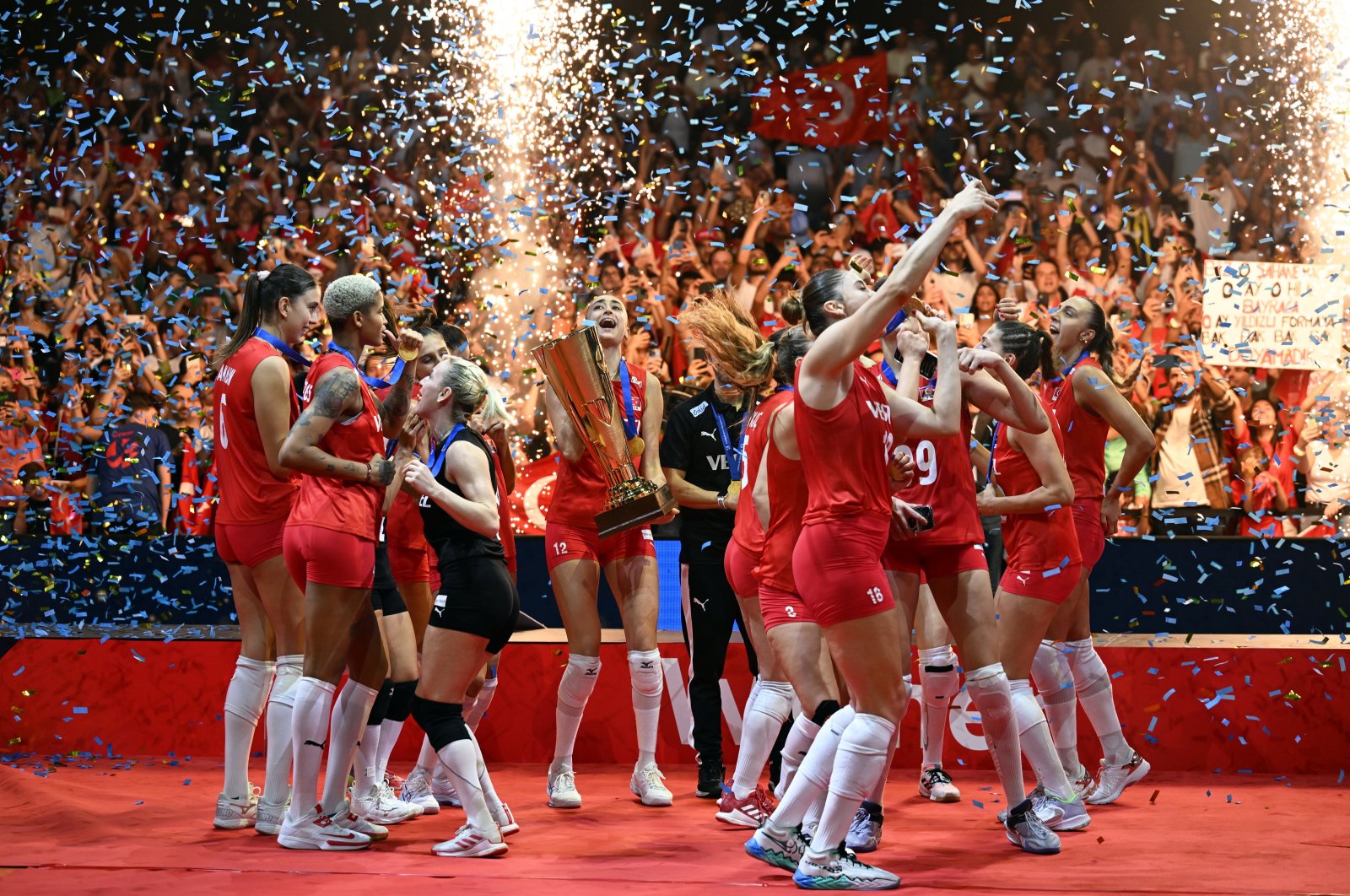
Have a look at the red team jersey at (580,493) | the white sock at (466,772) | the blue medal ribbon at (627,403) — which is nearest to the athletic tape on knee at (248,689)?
the white sock at (466,772)

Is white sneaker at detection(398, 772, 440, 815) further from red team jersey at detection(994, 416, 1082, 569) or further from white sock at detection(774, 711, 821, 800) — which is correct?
red team jersey at detection(994, 416, 1082, 569)

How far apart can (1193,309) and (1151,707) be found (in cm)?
501

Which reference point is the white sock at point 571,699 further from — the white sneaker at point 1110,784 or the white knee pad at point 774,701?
the white sneaker at point 1110,784

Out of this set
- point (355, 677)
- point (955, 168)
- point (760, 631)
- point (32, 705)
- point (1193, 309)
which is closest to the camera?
point (355, 677)

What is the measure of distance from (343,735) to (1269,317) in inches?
330

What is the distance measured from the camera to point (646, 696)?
5.70 meters

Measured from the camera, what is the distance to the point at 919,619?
5742mm

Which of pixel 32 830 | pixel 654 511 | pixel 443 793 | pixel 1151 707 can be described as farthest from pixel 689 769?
pixel 32 830

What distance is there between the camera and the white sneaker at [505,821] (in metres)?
4.77

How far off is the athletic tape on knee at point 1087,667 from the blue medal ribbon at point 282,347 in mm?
3436

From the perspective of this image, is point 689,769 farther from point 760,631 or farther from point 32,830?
point 32,830

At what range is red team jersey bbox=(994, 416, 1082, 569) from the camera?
4977mm

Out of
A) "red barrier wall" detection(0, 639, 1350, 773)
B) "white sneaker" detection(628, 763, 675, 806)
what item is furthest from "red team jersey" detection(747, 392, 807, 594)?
"red barrier wall" detection(0, 639, 1350, 773)

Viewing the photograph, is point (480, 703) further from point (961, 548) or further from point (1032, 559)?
point (1032, 559)
